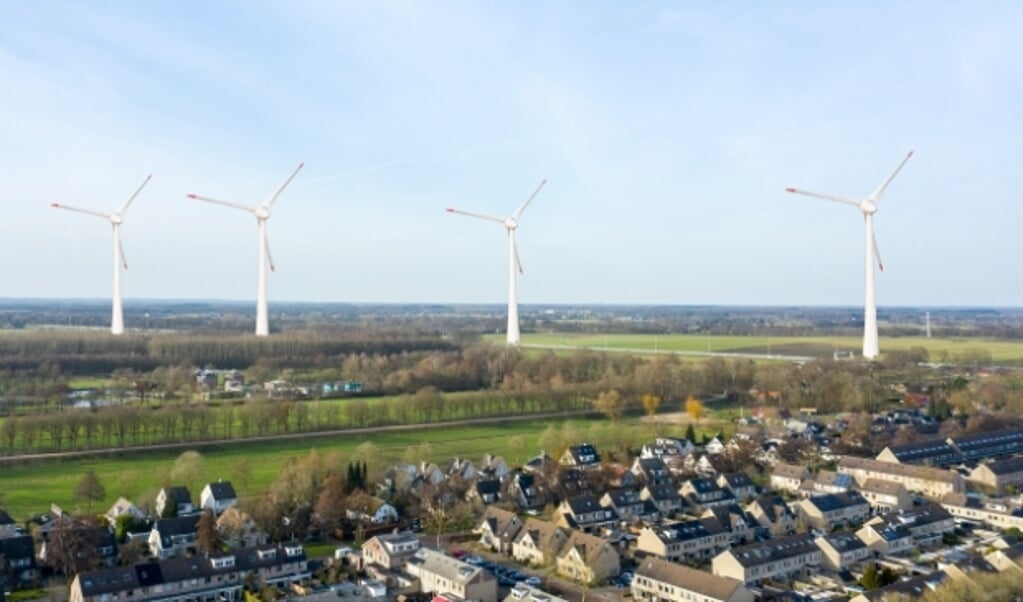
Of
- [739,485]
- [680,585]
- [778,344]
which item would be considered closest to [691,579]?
[680,585]

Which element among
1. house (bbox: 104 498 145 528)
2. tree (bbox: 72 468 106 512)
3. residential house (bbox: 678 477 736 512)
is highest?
tree (bbox: 72 468 106 512)

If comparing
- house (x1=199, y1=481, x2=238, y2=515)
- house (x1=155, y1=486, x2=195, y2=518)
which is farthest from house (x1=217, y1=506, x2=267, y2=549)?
house (x1=199, y1=481, x2=238, y2=515)

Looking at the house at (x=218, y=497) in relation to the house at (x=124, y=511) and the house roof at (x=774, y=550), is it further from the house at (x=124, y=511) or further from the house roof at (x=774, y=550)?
the house roof at (x=774, y=550)

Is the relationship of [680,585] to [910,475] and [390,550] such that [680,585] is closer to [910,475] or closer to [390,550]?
[390,550]

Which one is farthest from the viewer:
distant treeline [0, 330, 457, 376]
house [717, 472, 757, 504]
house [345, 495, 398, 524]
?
distant treeline [0, 330, 457, 376]

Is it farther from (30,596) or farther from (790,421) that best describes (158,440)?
(790,421)

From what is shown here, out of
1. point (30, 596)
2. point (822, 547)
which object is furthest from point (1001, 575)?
point (30, 596)

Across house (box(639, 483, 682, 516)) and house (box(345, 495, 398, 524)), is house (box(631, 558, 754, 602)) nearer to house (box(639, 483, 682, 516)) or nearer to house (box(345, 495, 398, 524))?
house (box(639, 483, 682, 516))
